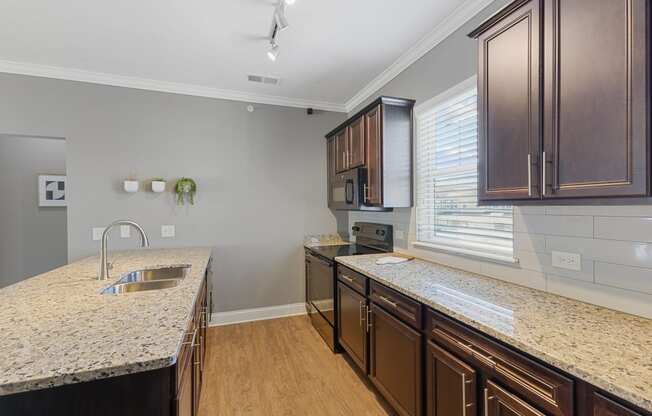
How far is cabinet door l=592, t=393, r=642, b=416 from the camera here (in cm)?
76

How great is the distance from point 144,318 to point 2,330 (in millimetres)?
474

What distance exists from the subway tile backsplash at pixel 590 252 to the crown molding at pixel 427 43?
1.38m

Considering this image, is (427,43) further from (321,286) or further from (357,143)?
(321,286)

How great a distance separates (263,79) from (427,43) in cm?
168

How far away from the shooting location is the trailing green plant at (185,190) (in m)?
3.23

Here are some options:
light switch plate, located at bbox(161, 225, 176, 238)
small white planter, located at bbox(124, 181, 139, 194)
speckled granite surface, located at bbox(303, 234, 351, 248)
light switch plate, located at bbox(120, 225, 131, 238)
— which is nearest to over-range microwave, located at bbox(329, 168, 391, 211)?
speckled granite surface, located at bbox(303, 234, 351, 248)

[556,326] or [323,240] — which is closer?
[556,326]

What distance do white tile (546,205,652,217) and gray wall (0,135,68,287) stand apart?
5.06 meters

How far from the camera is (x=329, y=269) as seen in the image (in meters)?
2.81

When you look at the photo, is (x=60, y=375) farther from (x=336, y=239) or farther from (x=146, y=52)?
(x=336, y=239)

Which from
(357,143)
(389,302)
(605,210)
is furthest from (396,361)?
(357,143)

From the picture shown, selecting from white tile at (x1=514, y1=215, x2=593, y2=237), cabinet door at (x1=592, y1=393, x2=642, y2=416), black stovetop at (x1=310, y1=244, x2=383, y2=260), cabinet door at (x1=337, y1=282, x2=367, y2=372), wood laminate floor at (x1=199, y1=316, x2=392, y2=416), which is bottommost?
wood laminate floor at (x1=199, y1=316, x2=392, y2=416)

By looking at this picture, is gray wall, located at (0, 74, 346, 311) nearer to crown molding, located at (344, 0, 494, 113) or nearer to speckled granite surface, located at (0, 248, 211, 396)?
crown molding, located at (344, 0, 494, 113)

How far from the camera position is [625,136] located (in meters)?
0.97
